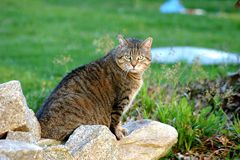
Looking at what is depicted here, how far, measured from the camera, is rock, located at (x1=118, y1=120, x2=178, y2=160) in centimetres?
605

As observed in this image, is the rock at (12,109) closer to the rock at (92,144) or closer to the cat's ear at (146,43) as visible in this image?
the rock at (92,144)

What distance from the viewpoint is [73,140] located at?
5.68 metres

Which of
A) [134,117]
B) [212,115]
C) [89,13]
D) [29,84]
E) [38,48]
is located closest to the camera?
[212,115]

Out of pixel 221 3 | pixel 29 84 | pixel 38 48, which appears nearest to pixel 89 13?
pixel 38 48

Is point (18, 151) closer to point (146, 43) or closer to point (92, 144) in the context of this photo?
point (92, 144)

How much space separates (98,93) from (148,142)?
78cm

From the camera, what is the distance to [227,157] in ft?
20.8

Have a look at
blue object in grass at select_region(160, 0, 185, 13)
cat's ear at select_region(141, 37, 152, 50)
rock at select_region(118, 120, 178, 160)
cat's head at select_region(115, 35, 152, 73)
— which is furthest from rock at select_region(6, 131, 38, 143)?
blue object in grass at select_region(160, 0, 185, 13)

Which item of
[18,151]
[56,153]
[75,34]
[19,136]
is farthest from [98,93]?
[75,34]

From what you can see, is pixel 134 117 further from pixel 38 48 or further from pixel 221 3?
pixel 221 3

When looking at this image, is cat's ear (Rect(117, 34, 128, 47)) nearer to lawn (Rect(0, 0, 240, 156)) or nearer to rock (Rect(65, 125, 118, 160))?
rock (Rect(65, 125, 118, 160))

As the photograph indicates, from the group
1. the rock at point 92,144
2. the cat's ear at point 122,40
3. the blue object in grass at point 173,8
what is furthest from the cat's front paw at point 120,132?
the blue object in grass at point 173,8

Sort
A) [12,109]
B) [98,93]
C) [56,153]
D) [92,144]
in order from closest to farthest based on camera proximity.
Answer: [56,153], [92,144], [12,109], [98,93]

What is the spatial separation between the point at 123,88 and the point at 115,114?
0.29 meters
